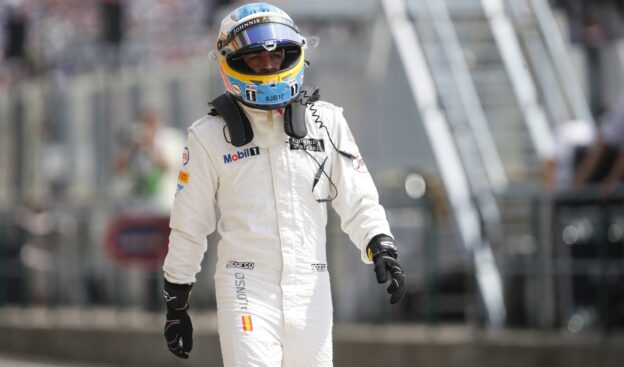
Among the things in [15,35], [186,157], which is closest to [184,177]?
[186,157]

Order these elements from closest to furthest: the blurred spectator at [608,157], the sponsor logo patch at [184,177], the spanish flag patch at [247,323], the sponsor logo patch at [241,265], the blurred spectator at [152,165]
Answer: the spanish flag patch at [247,323] → the sponsor logo patch at [241,265] → the sponsor logo patch at [184,177] → the blurred spectator at [608,157] → the blurred spectator at [152,165]

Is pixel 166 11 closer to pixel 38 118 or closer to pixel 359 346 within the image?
pixel 38 118

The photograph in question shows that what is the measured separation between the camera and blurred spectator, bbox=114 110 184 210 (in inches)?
512

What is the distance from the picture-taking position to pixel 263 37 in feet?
19.7

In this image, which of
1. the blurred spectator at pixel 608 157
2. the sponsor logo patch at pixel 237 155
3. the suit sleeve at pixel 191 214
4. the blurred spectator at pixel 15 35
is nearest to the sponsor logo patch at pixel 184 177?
the suit sleeve at pixel 191 214

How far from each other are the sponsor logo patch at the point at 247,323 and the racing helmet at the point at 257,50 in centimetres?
83

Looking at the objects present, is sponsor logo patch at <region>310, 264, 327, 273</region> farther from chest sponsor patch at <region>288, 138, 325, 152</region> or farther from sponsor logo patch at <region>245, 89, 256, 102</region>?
sponsor logo patch at <region>245, 89, 256, 102</region>

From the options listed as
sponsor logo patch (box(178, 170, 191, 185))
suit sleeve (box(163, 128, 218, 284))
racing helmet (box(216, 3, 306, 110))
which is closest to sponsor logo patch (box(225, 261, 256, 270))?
suit sleeve (box(163, 128, 218, 284))

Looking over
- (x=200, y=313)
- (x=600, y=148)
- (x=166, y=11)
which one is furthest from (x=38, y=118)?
(x=600, y=148)

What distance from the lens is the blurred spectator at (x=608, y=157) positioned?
415 inches

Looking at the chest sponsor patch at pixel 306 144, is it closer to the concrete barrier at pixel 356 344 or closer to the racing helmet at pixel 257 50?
the racing helmet at pixel 257 50

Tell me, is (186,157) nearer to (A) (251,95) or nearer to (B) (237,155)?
(B) (237,155)

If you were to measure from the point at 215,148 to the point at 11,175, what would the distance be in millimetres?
13134

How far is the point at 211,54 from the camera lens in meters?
6.33
